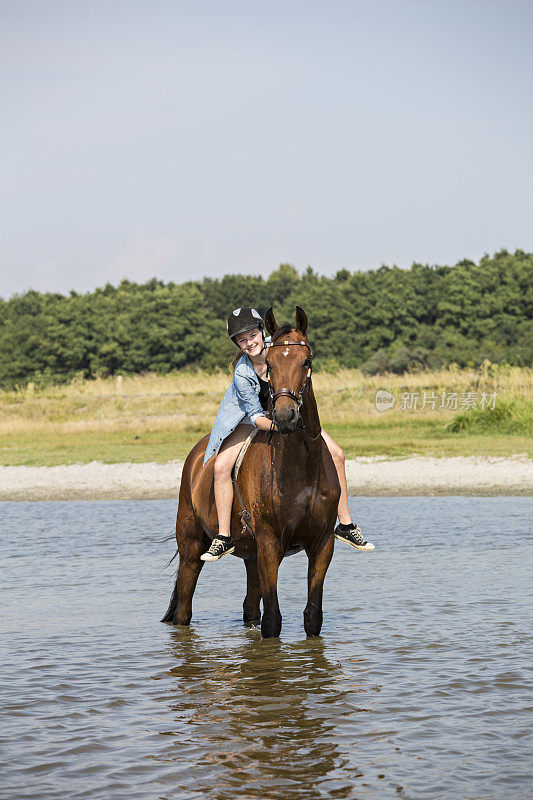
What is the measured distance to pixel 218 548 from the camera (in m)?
7.66

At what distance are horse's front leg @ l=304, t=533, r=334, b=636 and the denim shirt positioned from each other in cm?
109

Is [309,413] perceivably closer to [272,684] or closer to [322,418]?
[272,684]

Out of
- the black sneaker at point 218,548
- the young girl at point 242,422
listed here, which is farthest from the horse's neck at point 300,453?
the black sneaker at point 218,548

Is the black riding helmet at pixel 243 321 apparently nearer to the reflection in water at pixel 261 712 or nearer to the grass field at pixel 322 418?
the reflection in water at pixel 261 712

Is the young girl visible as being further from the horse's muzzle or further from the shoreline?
the shoreline

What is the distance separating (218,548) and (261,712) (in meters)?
1.60

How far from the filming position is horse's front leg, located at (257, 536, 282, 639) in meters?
7.35

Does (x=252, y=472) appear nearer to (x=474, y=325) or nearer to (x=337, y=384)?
(x=337, y=384)

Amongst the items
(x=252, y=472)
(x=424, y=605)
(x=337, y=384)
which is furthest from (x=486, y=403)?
(x=252, y=472)

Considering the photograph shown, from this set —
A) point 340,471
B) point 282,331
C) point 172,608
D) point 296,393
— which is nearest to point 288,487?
point 340,471

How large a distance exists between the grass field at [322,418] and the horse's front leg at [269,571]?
15.9 metres

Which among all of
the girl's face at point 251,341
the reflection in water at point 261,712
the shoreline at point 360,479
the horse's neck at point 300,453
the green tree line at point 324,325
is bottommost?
the shoreline at point 360,479

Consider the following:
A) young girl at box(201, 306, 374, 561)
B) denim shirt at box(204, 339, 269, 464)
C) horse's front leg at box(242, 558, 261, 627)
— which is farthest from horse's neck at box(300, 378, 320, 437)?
horse's front leg at box(242, 558, 261, 627)

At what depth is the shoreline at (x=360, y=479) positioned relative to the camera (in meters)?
20.2
